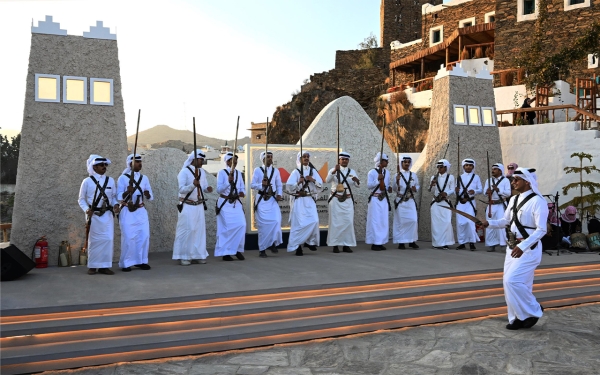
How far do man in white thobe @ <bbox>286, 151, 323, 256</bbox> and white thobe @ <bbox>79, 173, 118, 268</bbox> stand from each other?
10.1 ft

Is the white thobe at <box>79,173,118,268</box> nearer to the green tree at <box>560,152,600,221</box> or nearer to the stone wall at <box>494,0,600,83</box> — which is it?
the green tree at <box>560,152,600,221</box>

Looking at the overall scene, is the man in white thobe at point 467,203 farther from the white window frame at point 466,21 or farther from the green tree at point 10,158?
the white window frame at point 466,21

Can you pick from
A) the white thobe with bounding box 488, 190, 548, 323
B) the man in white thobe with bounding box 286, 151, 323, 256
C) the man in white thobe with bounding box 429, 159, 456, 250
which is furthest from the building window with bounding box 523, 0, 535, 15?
the white thobe with bounding box 488, 190, 548, 323

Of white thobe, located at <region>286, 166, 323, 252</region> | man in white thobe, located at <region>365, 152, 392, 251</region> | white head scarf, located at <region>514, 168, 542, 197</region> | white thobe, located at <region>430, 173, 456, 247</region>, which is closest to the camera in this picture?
white head scarf, located at <region>514, 168, 542, 197</region>

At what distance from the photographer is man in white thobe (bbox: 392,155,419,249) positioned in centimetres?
1002

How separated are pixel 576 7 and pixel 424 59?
971 cm

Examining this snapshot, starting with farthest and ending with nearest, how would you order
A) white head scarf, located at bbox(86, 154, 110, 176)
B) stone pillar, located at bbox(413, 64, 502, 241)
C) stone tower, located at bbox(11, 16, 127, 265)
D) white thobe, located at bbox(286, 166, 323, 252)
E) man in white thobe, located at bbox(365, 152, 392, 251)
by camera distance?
1. stone pillar, located at bbox(413, 64, 502, 241)
2. man in white thobe, located at bbox(365, 152, 392, 251)
3. white thobe, located at bbox(286, 166, 323, 252)
4. stone tower, located at bbox(11, 16, 127, 265)
5. white head scarf, located at bbox(86, 154, 110, 176)

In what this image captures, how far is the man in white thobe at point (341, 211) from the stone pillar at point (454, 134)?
261cm

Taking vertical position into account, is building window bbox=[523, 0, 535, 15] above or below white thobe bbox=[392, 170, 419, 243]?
above

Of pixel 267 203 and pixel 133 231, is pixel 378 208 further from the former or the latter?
pixel 133 231

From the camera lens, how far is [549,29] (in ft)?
70.2

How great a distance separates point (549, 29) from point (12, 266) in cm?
2141

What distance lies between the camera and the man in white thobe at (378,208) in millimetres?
9719

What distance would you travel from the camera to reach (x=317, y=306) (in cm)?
567
